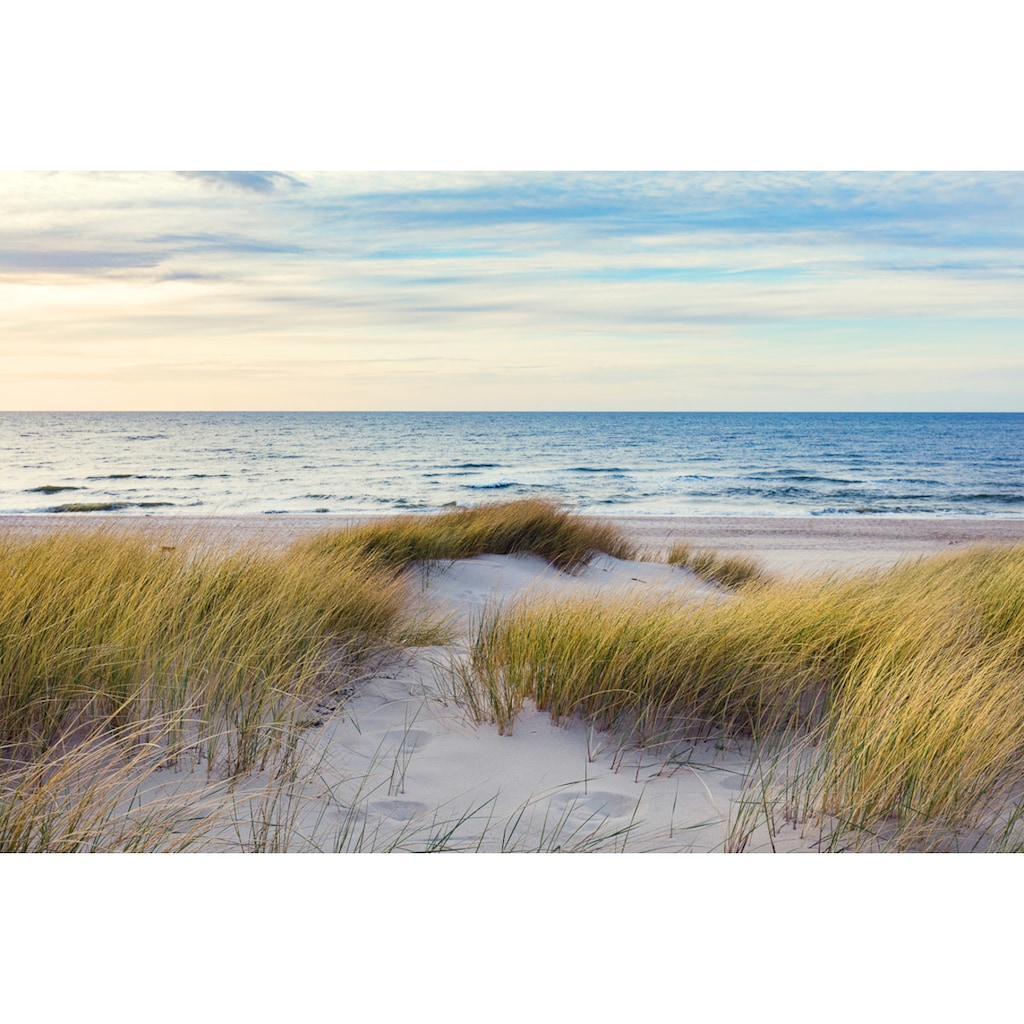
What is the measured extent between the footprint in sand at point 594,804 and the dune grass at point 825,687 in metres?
0.47

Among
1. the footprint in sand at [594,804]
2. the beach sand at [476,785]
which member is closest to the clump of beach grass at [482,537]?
the beach sand at [476,785]

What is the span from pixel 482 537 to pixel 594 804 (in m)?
5.01

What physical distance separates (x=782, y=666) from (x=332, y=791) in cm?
195

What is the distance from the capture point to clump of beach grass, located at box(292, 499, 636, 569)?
649cm

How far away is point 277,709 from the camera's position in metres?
2.91

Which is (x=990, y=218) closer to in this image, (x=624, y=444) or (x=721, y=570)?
(x=721, y=570)

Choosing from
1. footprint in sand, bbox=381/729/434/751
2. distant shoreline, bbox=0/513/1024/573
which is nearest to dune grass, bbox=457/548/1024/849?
footprint in sand, bbox=381/729/434/751

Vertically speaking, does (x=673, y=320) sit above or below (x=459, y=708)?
above

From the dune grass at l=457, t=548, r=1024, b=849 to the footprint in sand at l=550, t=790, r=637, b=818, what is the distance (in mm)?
465

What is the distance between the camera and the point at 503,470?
106 ft

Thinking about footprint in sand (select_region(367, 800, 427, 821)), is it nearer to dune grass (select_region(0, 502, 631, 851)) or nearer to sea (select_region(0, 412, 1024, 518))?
dune grass (select_region(0, 502, 631, 851))

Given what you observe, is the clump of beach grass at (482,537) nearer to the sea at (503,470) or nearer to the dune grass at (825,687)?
the dune grass at (825,687)

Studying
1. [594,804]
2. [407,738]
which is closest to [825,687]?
[594,804]
